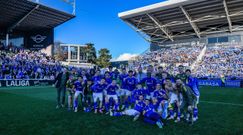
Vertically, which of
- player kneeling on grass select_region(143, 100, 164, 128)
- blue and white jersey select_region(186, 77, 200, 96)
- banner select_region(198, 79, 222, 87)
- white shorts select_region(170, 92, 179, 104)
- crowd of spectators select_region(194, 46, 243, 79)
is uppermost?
crowd of spectators select_region(194, 46, 243, 79)

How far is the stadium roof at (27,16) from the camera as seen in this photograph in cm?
3162

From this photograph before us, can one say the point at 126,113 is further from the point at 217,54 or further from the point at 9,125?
the point at 217,54

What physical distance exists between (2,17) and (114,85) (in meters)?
33.6

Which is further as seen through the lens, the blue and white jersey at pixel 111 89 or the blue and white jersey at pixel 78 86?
the blue and white jersey at pixel 78 86

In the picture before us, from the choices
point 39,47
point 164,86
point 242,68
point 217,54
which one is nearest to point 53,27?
point 39,47

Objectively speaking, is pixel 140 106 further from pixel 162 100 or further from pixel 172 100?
pixel 172 100

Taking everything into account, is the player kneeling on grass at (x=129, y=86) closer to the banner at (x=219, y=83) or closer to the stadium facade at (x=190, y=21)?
the banner at (x=219, y=83)

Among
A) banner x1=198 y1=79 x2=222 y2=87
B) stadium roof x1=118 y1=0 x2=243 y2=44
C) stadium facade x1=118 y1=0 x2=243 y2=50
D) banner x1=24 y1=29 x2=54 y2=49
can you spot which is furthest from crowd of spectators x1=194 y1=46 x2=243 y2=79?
banner x1=24 y1=29 x2=54 y2=49

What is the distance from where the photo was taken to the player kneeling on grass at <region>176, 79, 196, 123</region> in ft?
23.4

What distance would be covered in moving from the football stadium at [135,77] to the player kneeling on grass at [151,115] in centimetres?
4

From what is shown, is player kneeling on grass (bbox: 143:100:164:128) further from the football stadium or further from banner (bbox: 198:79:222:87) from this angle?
banner (bbox: 198:79:222:87)

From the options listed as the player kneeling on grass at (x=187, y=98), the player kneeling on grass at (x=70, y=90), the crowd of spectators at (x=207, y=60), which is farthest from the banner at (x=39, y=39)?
the player kneeling on grass at (x=187, y=98)

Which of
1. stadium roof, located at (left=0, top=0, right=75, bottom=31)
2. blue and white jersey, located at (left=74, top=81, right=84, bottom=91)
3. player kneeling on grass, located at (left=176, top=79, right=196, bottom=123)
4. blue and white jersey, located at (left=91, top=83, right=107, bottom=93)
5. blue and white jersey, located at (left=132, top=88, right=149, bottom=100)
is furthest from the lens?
stadium roof, located at (left=0, top=0, right=75, bottom=31)

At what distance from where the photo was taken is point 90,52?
6644 centimetres
